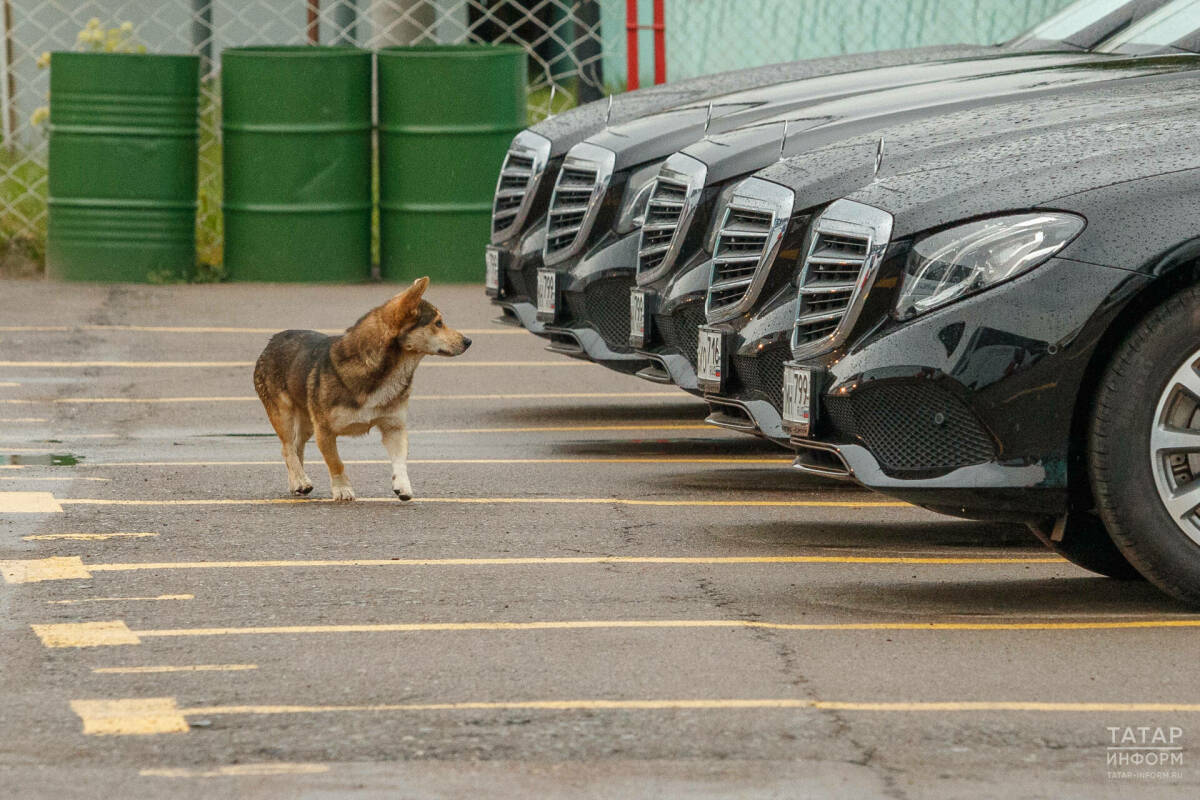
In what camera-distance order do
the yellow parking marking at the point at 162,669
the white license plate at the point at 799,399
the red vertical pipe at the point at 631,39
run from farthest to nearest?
the red vertical pipe at the point at 631,39, the white license plate at the point at 799,399, the yellow parking marking at the point at 162,669

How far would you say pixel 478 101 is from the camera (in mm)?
14094

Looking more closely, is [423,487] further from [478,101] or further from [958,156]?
[478,101]

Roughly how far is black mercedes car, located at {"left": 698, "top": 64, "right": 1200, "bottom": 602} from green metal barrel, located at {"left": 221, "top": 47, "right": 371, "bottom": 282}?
8638 mm

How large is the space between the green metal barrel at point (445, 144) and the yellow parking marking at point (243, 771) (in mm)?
10009

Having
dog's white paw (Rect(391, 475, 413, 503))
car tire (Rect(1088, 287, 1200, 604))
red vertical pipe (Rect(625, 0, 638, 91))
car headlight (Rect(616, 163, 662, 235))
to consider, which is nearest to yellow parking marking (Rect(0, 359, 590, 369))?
car headlight (Rect(616, 163, 662, 235))

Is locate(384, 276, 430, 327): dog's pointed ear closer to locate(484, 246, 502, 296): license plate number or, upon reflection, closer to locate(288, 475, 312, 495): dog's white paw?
locate(288, 475, 312, 495): dog's white paw

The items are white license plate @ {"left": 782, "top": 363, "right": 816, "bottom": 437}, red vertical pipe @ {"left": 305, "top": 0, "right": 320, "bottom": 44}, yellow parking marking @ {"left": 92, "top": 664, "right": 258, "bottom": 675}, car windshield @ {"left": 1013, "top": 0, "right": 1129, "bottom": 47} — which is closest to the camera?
yellow parking marking @ {"left": 92, "top": 664, "right": 258, "bottom": 675}

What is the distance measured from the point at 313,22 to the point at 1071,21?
27.3 feet

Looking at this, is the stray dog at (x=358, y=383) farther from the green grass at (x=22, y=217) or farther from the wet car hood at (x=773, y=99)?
the green grass at (x=22, y=217)

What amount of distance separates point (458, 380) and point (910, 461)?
210 inches

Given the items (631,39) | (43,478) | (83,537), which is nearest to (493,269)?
(43,478)

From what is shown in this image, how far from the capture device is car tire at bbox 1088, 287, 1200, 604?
5.48 metres

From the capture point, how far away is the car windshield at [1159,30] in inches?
328

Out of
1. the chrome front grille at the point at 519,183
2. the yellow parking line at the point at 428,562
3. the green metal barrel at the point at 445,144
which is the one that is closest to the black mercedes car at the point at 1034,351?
the yellow parking line at the point at 428,562
